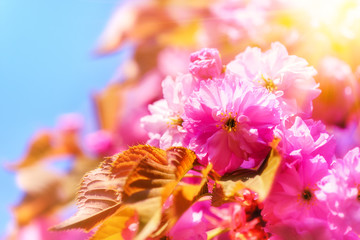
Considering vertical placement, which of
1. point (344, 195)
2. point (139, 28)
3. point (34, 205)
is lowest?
point (344, 195)

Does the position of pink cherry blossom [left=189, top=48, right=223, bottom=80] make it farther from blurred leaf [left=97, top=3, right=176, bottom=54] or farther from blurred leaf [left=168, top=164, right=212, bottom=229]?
blurred leaf [left=97, top=3, right=176, bottom=54]

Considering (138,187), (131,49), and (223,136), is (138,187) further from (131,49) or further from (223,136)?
(131,49)

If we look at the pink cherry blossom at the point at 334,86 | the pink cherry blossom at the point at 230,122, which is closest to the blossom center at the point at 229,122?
the pink cherry blossom at the point at 230,122

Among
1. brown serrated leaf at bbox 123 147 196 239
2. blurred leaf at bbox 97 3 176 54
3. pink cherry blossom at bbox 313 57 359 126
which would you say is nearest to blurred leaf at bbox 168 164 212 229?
brown serrated leaf at bbox 123 147 196 239

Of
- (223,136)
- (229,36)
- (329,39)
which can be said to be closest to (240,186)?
(223,136)

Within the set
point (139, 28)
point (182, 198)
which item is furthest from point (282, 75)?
point (139, 28)

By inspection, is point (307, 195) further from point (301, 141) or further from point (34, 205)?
point (34, 205)

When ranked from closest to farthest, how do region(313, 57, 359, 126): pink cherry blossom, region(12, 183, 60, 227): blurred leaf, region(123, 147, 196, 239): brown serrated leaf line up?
region(123, 147, 196, 239): brown serrated leaf, region(313, 57, 359, 126): pink cherry blossom, region(12, 183, 60, 227): blurred leaf

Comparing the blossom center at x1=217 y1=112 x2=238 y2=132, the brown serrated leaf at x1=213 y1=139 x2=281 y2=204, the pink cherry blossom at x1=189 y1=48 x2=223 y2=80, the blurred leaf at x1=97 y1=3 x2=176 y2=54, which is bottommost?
the brown serrated leaf at x1=213 y1=139 x2=281 y2=204
